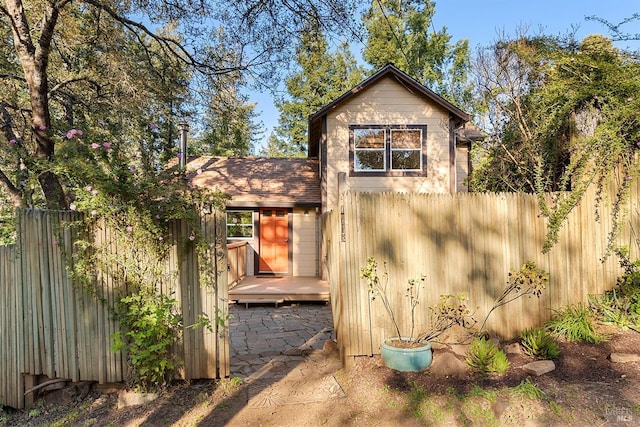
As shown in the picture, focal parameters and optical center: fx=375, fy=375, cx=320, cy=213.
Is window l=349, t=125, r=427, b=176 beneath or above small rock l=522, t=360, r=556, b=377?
above

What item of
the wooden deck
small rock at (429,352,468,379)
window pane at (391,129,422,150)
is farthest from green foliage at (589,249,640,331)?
window pane at (391,129,422,150)

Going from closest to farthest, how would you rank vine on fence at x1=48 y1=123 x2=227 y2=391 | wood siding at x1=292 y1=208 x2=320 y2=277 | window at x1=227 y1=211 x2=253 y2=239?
vine on fence at x1=48 y1=123 x2=227 y2=391 → wood siding at x1=292 y1=208 x2=320 y2=277 → window at x1=227 y1=211 x2=253 y2=239

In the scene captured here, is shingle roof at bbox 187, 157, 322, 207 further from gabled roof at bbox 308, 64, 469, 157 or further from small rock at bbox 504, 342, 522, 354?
small rock at bbox 504, 342, 522, 354

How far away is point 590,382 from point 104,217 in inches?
190

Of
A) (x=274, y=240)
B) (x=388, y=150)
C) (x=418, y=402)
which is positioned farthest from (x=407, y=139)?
(x=418, y=402)

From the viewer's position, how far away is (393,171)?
10250 millimetres

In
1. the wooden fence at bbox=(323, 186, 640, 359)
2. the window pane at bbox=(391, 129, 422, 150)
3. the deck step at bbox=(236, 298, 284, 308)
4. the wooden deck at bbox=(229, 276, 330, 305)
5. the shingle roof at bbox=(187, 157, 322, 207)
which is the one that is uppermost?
the window pane at bbox=(391, 129, 422, 150)

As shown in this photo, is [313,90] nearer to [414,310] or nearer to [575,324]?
[414,310]

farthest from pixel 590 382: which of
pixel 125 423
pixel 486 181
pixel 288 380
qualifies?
pixel 486 181

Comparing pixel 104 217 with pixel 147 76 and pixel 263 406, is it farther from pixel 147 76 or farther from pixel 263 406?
pixel 147 76

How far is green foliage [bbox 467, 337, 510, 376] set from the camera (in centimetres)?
371

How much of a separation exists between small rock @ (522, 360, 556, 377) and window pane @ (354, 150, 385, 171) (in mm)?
7068

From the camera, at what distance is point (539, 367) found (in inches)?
145

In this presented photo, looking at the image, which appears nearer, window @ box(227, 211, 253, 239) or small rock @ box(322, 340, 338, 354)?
small rock @ box(322, 340, 338, 354)
